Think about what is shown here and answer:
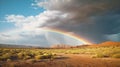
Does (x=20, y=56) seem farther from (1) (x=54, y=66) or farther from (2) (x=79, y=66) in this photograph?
(2) (x=79, y=66)

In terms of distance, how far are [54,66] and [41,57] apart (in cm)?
352

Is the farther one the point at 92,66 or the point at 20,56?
the point at 20,56

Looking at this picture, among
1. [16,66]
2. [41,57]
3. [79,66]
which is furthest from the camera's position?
[41,57]

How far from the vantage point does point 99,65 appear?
9.82 metres

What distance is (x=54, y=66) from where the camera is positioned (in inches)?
362

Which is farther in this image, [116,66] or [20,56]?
[20,56]

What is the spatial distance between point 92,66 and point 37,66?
3.37 meters

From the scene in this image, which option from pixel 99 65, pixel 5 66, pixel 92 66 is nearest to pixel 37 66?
pixel 5 66

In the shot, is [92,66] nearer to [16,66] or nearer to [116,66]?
[116,66]

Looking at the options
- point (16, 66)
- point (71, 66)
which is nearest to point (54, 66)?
point (71, 66)

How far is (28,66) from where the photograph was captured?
9023 millimetres

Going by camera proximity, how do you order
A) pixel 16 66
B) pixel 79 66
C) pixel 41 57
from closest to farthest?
1. pixel 16 66
2. pixel 79 66
3. pixel 41 57

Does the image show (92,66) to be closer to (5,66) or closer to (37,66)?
(37,66)

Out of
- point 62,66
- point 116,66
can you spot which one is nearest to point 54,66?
point 62,66
